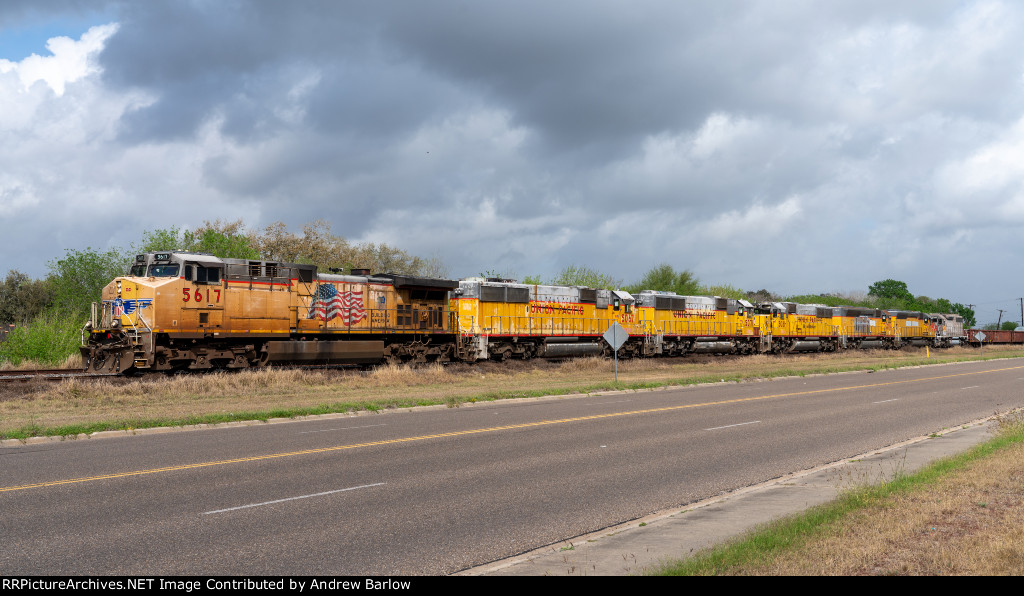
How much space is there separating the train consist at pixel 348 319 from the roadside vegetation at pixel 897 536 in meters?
22.4

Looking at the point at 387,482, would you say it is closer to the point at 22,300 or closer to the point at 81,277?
the point at 81,277

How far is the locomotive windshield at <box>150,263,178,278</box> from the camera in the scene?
2634cm

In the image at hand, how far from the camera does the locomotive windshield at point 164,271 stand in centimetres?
2634

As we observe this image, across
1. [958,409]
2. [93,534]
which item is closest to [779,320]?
[958,409]

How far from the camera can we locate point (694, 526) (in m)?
7.91

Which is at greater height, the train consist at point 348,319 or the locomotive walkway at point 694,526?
the train consist at point 348,319

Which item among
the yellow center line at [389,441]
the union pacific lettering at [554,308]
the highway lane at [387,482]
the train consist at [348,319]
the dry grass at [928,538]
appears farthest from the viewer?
the union pacific lettering at [554,308]

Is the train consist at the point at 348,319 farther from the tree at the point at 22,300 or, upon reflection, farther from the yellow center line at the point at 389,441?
the tree at the point at 22,300

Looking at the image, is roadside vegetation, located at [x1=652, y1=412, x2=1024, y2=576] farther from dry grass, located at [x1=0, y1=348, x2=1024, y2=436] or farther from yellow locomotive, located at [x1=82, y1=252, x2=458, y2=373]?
yellow locomotive, located at [x1=82, y1=252, x2=458, y2=373]

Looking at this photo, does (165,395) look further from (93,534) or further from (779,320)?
(779,320)

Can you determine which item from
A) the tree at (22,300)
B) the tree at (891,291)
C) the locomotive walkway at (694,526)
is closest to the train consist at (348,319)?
the locomotive walkway at (694,526)

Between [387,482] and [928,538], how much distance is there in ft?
21.6
